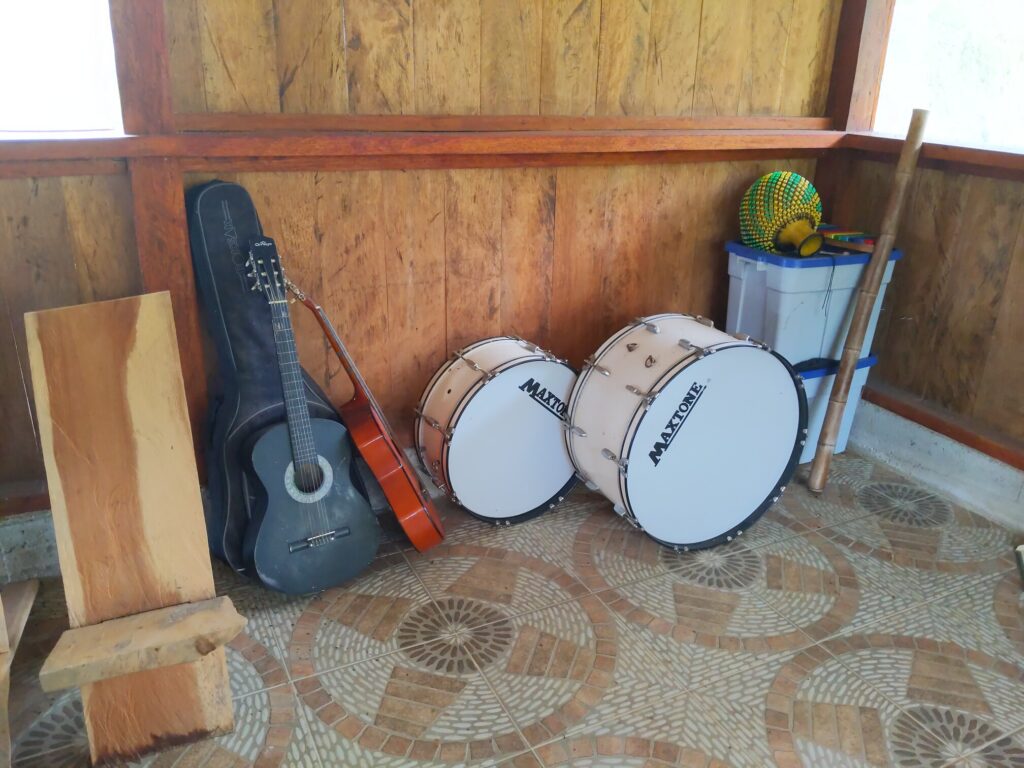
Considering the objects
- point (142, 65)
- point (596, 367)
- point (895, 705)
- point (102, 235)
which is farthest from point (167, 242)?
point (895, 705)

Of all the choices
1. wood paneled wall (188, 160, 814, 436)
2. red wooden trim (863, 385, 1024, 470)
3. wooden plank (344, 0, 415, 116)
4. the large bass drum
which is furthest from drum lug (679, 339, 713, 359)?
red wooden trim (863, 385, 1024, 470)

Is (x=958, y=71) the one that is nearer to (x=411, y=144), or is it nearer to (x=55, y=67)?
(x=411, y=144)

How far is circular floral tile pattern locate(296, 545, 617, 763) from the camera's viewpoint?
1745 mm

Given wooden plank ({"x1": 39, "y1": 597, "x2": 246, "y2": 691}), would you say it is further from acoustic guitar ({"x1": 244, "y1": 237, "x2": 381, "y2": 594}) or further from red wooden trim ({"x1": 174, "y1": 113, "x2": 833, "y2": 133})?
red wooden trim ({"x1": 174, "y1": 113, "x2": 833, "y2": 133})

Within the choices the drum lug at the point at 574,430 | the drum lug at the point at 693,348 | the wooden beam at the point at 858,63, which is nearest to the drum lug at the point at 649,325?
the drum lug at the point at 693,348

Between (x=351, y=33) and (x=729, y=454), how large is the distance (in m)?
1.58

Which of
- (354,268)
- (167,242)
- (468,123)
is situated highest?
(468,123)

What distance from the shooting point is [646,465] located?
222cm

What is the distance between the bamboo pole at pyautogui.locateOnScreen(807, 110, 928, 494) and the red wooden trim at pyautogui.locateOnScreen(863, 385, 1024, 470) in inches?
11.9

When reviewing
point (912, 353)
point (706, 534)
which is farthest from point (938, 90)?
point (706, 534)

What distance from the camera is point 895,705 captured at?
1847 mm

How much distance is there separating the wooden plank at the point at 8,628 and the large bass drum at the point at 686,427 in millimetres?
1466

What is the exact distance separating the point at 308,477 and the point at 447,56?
126 cm

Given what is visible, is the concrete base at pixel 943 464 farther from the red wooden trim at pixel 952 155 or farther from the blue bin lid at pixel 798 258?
the red wooden trim at pixel 952 155
